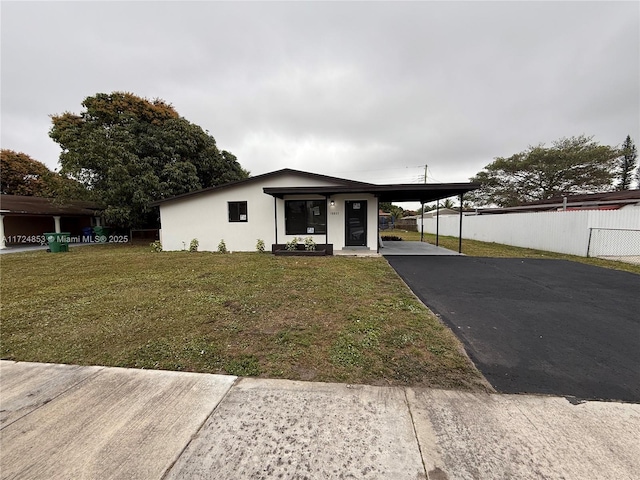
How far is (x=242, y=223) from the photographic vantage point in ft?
39.0

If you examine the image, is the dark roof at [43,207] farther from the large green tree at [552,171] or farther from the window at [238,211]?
the large green tree at [552,171]

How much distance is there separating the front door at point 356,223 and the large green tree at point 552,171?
23548 millimetres

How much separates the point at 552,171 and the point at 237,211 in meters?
28.5

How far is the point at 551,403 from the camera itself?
2158 mm

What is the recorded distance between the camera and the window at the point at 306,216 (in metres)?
11.4

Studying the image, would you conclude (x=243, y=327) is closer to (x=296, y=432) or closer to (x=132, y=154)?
(x=296, y=432)

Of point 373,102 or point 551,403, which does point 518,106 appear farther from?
point 551,403

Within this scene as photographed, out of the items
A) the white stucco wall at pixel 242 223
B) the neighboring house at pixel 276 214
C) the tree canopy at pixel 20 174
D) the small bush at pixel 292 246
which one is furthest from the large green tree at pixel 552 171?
the tree canopy at pixel 20 174

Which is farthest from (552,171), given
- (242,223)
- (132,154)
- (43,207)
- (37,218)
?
(37,218)

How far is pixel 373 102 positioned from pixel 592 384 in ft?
47.7

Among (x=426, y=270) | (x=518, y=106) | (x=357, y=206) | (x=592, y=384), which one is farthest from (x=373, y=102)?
(x=592, y=384)

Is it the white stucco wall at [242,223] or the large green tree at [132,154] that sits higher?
the large green tree at [132,154]

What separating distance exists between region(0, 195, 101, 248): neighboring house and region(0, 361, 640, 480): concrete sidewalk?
63.9ft

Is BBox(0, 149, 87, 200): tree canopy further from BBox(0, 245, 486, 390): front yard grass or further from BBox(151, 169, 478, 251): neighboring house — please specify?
BBox(0, 245, 486, 390): front yard grass
